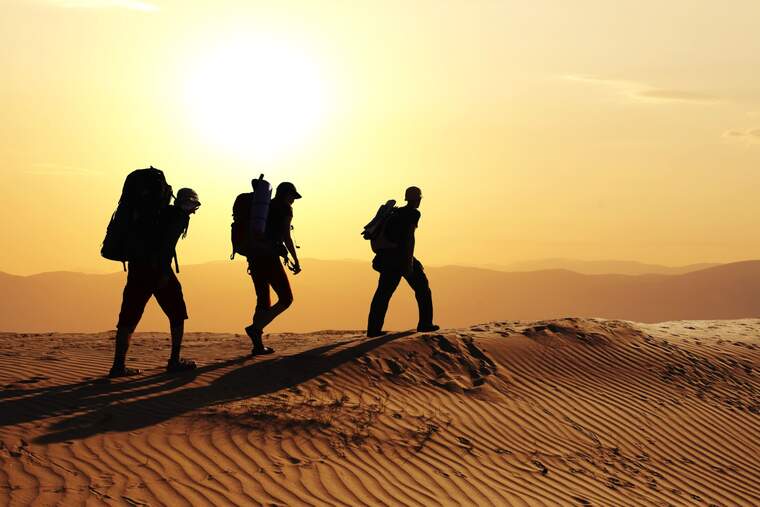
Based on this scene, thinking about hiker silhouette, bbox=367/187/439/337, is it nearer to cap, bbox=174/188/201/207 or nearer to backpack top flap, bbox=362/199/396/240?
backpack top flap, bbox=362/199/396/240

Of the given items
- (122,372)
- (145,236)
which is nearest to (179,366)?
(122,372)

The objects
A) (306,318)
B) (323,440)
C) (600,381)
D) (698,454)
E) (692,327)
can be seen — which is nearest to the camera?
(323,440)

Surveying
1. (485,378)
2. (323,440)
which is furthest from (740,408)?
(323,440)

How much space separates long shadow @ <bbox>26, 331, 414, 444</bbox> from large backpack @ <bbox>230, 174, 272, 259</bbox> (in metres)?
1.56

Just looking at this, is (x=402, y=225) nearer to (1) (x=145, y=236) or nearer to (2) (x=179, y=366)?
(2) (x=179, y=366)

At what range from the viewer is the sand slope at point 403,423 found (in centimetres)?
866

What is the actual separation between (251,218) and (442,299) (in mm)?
109272

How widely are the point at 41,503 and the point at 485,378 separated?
22.2 ft

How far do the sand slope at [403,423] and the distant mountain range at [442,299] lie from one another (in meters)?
82.6

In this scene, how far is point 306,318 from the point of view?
114 meters

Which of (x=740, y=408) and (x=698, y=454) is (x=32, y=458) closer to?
(x=698, y=454)

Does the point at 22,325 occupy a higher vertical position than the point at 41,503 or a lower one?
lower

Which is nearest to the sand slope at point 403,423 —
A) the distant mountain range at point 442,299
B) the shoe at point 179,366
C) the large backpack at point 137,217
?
the shoe at point 179,366

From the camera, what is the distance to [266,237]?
1287cm
